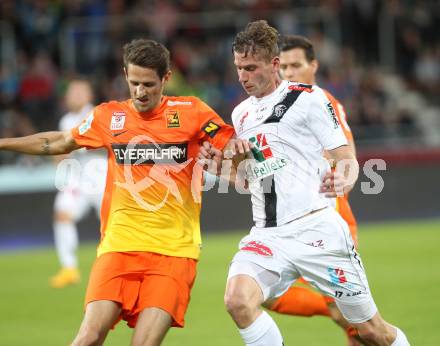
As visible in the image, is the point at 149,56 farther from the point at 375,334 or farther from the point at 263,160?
the point at 375,334

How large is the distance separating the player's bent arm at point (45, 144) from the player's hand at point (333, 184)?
1.69 metres

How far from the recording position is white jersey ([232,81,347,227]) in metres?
5.82

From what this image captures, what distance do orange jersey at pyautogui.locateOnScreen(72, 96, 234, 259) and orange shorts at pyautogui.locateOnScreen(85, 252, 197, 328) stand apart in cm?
7

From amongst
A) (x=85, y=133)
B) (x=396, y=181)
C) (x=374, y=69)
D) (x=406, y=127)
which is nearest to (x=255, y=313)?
(x=85, y=133)

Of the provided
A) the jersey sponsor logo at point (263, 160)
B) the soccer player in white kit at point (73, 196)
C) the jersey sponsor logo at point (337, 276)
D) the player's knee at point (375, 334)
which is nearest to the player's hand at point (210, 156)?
the jersey sponsor logo at point (263, 160)

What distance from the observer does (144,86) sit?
5.78m

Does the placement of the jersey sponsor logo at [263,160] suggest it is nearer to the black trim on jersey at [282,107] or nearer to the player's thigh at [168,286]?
the black trim on jersey at [282,107]

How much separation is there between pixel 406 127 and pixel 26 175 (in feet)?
24.7

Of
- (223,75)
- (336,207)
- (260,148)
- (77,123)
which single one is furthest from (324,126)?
(223,75)

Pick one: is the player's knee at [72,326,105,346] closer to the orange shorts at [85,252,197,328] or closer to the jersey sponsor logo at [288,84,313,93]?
the orange shorts at [85,252,197,328]

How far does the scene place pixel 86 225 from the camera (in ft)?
51.1

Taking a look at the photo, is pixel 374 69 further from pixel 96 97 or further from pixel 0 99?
pixel 0 99

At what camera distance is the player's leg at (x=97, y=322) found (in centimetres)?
520

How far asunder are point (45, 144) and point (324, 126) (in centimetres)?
188
